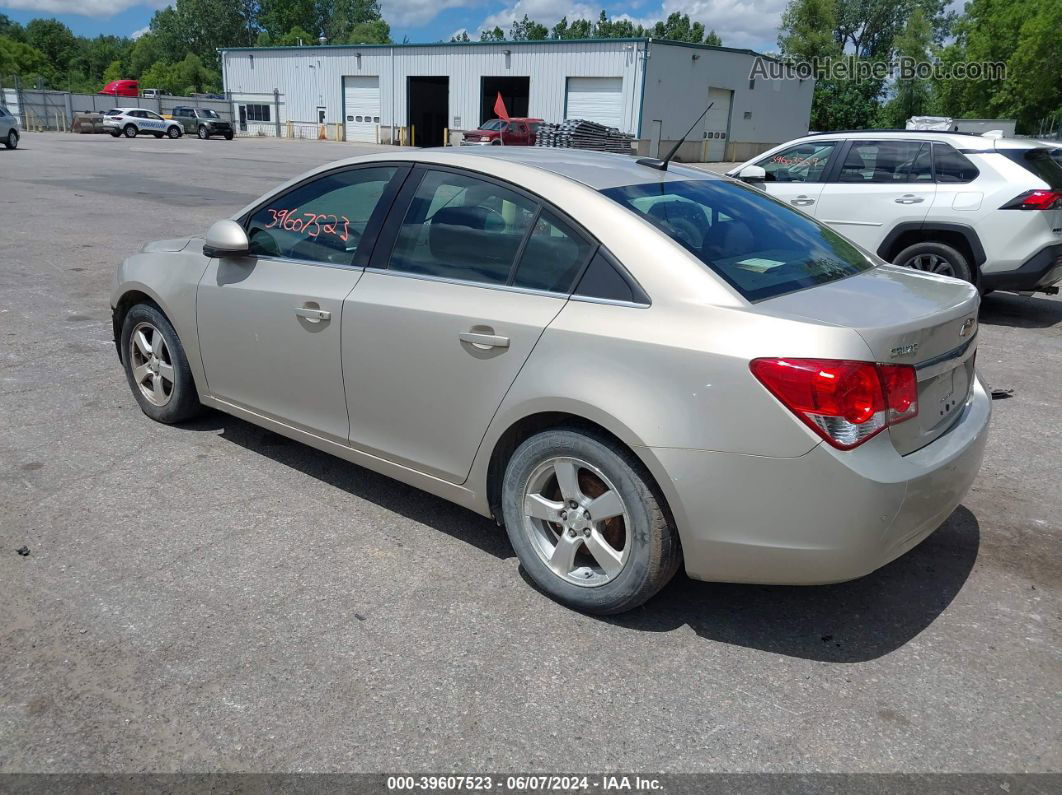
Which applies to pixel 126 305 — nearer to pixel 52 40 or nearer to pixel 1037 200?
pixel 1037 200

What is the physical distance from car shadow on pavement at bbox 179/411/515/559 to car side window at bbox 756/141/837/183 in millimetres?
6632

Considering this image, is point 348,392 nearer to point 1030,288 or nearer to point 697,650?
point 697,650

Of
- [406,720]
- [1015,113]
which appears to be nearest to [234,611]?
[406,720]

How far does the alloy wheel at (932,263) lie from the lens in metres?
8.42

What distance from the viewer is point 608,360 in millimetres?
2980

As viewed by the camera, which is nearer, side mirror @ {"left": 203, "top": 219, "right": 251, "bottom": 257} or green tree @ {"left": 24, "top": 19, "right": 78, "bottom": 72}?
side mirror @ {"left": 203, "top": 219, "right": 251, "bottom": 257}

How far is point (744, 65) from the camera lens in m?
46.1

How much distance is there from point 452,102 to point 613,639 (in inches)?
1906

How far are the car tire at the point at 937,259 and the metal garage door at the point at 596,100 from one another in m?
34.8

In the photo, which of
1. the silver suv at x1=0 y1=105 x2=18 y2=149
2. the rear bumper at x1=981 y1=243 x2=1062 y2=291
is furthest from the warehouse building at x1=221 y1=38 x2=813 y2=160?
the rear bumper at x1=981 y1=243 x2=1062 y2=291

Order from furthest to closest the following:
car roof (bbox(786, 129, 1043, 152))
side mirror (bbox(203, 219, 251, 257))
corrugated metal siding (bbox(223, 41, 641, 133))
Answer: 1. corrugated metal siding (bbox(223, 41, 641, 133))
2. car roof (bbox(786, 129, 1043, 152))
3. side mirror (bbox(203, 219, 251, 257))

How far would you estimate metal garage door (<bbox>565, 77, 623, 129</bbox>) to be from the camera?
4150 centimetres

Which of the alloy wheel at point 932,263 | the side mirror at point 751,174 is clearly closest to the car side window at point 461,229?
the side mirror at point 751,174

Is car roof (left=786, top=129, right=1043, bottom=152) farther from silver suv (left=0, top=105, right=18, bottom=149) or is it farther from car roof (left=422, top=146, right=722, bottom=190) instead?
silver suv (left=0, top=105, right=18, bottom=149)
